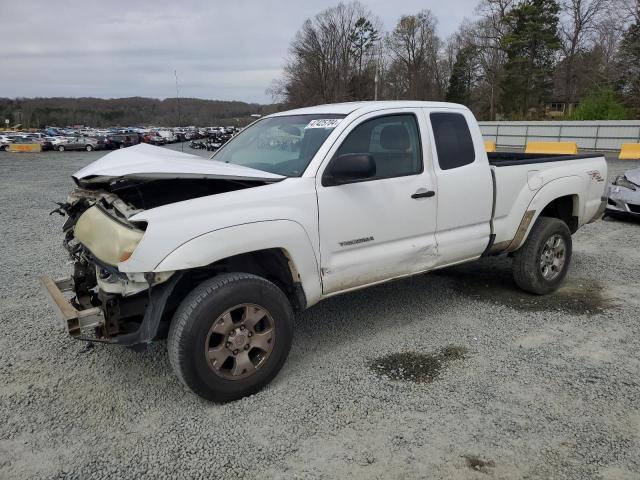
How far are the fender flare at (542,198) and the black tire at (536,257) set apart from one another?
106mm

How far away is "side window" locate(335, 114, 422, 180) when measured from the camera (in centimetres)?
378

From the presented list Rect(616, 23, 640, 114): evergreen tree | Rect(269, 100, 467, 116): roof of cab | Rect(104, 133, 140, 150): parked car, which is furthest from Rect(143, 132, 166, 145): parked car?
Rect(269, 100, 467, 116): roof of cab

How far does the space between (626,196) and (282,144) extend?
293 inches

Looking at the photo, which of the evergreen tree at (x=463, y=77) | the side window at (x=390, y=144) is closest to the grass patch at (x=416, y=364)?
the side window at (x=390, y=144)

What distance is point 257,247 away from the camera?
10.3 feet

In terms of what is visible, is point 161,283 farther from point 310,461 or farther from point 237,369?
point 310,461

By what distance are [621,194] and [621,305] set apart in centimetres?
494

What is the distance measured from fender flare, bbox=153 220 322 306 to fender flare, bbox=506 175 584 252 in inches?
92.1

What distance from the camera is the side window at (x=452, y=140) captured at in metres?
4.16

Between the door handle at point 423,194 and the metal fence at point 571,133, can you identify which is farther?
the metal fence at point 571,133

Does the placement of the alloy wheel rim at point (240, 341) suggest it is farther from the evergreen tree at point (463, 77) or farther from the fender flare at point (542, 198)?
the evergreen tree at point (463, 77)

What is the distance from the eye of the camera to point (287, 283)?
11.6ft

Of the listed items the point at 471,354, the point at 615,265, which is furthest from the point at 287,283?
the point at 615,265

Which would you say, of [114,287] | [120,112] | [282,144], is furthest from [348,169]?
[120,112]
